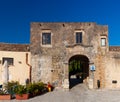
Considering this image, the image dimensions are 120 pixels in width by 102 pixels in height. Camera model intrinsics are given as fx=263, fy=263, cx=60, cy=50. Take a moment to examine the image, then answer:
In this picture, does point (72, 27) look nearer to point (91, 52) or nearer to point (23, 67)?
point (91, 52)

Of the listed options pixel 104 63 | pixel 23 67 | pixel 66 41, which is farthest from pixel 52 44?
pixel 104 63

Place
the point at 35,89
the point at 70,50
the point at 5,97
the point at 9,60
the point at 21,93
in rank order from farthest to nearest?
1. the point at 70,50
2. the point at 9,60
3. the point at 35,89
4. the point at 21,93
5. the point at 5,97

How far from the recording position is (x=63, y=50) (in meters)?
29.2

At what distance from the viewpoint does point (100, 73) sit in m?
29.2

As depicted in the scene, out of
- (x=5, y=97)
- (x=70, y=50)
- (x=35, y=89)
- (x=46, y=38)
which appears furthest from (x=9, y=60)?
(x=5, y=97)

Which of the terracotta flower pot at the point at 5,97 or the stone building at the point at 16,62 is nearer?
the terracotta flower pot at the point at 5,97

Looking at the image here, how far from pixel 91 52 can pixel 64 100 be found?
353 inches

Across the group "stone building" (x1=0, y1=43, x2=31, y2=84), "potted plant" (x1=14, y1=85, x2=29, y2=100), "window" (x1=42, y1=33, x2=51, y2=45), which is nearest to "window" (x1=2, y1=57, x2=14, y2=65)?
"stone building" (x1=0, y1=43, x2=31, y2=84)

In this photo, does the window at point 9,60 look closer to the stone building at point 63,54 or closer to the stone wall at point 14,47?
the stone building at point 63,54

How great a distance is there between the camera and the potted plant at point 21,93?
22.2 metres

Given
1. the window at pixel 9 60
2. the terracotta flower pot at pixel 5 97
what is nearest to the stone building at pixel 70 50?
the window at pixel 9 60

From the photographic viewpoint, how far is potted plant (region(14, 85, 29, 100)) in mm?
22188

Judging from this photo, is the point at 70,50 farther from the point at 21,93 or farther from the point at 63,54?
the point at 21,93

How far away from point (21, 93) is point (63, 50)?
8671 mm
